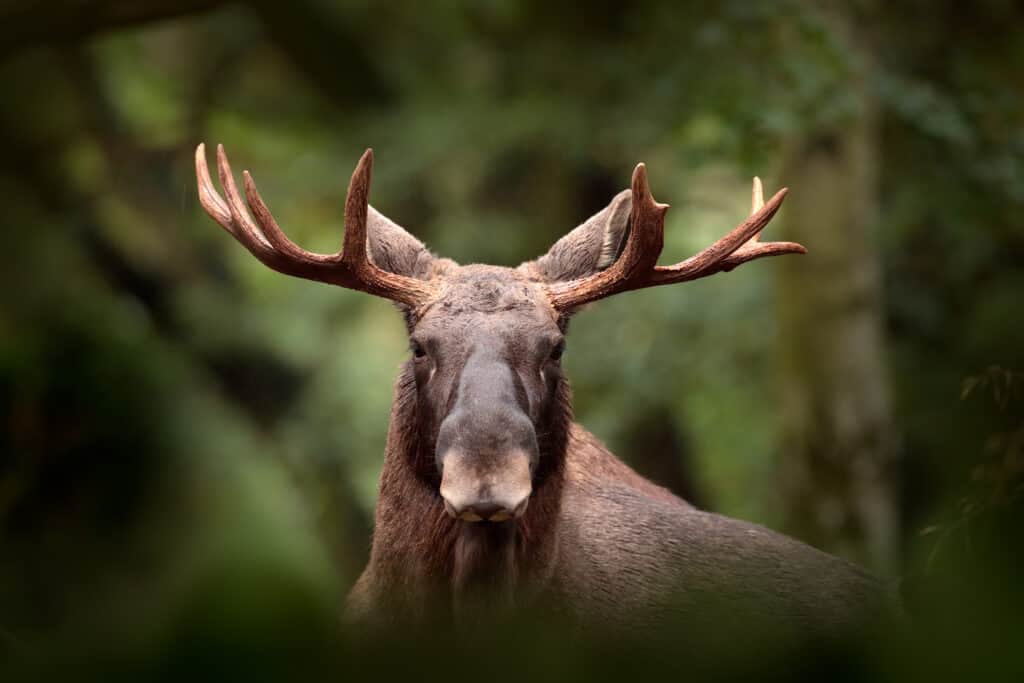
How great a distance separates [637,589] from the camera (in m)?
4.84

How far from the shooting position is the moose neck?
4379 millimetres

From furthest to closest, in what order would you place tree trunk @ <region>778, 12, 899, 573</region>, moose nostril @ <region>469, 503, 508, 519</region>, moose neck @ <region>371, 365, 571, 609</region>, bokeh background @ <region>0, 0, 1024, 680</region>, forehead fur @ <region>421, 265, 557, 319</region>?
tree trunk @ <region>778, 12, 899, 573</region>
bokeh background @ <region>0, 0, 1024, 680</region>
forehead fur @ <region>421, 265, 557, 319</region>
moose neck @ <region>371, 365, 571, 609</region>
moose nostril @ <region>469, 503, 508, 519</region>

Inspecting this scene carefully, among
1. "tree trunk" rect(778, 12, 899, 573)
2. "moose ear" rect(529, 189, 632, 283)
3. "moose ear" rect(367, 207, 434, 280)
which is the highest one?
"tree trunk" rect(778, 12, 899, 573)

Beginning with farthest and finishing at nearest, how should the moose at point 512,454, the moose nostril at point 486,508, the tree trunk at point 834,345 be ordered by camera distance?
the tree trunk at point 834,345 → the moose at point 512,454 → the moose nostril at point 486,508

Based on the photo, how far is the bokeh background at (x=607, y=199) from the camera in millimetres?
7004

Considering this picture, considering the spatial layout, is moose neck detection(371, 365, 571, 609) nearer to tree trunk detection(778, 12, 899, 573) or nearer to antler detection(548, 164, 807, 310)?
antler detection(548, 164, 807, 310)

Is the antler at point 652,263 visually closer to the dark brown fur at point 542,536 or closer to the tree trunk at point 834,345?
the dark brown fur at point 542,536

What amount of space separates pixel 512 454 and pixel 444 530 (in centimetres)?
67

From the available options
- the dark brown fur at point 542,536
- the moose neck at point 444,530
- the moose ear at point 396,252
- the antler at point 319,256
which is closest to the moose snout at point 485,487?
the dark brown fur at point 542,536

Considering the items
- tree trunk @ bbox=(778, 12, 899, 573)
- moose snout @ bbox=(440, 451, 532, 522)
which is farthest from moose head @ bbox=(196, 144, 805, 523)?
tree trunk @ bbox=(778, 12, 899, 573)

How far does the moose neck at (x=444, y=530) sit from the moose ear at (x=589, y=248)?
56 cm

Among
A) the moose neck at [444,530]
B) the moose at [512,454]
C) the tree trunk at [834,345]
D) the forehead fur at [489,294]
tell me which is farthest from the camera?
the tree trunk at [834,345]

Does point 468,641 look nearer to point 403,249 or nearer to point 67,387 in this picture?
point 67,387

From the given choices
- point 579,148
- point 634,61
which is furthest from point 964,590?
point 579,148
